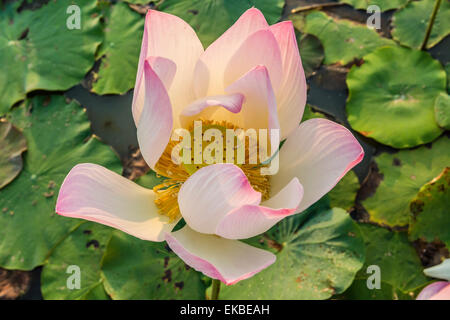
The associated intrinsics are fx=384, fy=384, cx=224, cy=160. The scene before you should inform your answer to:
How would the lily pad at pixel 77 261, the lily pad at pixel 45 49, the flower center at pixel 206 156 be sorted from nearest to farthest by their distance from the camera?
the flower center at pixel 206 156
the lily pad at pixel 77 261
the lily pad at pixel 45 49

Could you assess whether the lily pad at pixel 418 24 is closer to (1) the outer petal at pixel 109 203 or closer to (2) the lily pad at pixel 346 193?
(2) the lily pad at pixel 346 193

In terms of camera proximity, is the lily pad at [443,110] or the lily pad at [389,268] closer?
the lily pad at [389,268]

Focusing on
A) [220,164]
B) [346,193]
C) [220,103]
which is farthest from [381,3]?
[220,164]

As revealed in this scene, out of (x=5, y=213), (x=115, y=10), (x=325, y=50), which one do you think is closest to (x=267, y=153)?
(x=325, y=50)

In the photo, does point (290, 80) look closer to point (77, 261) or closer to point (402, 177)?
point (402, 177)

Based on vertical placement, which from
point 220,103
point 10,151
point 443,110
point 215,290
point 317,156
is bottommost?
point 215,290

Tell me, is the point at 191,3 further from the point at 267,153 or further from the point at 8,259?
the point at 8,259

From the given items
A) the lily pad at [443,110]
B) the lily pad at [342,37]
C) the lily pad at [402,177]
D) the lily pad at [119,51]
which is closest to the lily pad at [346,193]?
the lily pad at [402,177]
